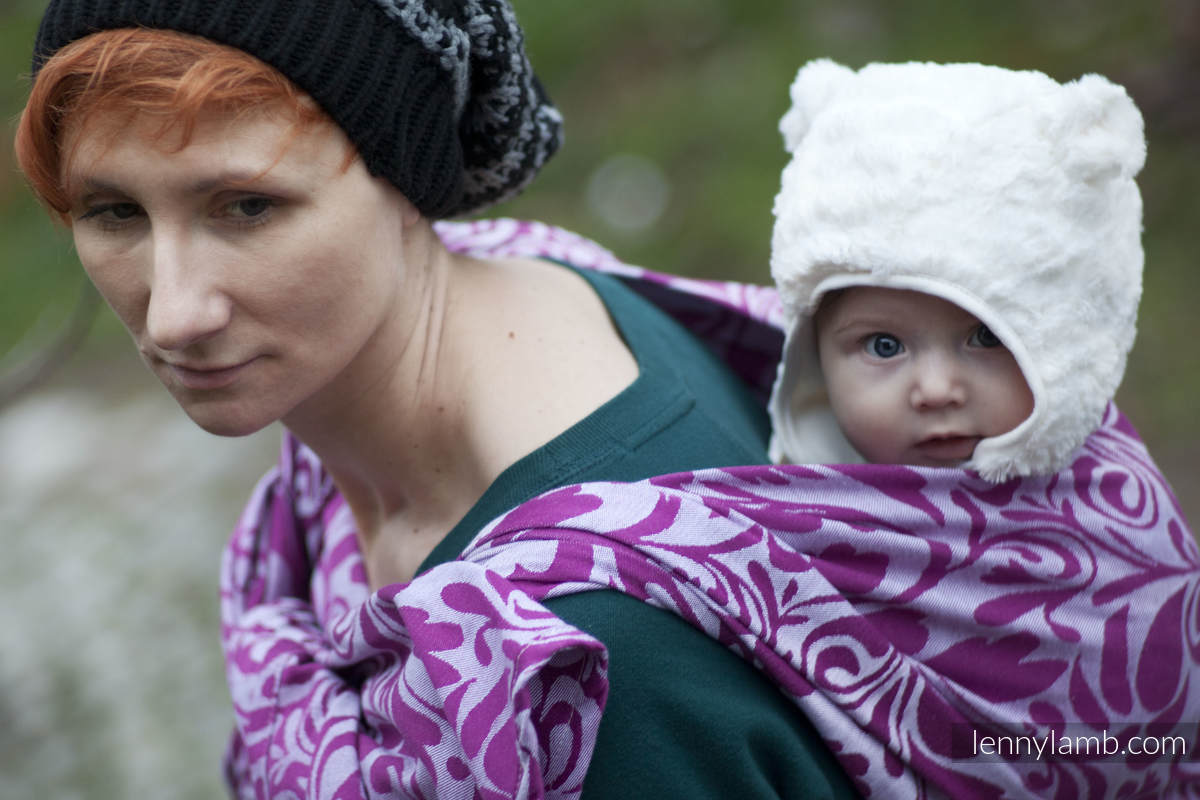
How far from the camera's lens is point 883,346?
5.42ft

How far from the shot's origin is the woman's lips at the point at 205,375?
1.55 m

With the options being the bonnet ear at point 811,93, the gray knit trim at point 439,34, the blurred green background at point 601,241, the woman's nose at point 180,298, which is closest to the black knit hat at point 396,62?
the gray knit trim at point 439,34

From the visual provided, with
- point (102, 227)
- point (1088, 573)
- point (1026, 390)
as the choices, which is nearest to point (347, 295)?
point (102, 227)

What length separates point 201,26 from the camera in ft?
4.65

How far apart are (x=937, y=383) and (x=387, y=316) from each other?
77cm

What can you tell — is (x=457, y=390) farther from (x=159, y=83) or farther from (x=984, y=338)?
(x=984, y=338)

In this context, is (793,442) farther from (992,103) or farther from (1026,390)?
(992,103)

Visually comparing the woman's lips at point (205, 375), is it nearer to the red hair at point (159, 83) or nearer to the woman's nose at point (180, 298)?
the woman's nose at point (180, 298)

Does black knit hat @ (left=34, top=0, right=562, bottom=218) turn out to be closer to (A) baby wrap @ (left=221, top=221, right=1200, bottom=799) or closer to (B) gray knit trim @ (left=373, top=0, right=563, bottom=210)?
(B) gray knit trim @ (left=373, top=0, right=563, bottom=210)

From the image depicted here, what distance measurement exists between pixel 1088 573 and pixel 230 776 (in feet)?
5.15

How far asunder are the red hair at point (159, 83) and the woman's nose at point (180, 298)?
0.15 metres

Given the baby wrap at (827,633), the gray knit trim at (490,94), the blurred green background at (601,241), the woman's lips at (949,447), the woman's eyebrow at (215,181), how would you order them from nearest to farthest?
1. the baby wrap at (827,633)
2. the woman's eyebrow at (215,181)
3. the gray knit trim at (490,94)
4. the woman's lips at (949,447)
5. the blurred green background at (601,241)

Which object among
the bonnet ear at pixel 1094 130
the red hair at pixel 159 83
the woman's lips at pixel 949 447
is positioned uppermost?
the bonnet ear at pixel 1094 130

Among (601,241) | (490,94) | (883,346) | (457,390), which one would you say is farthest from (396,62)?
(601,241)
